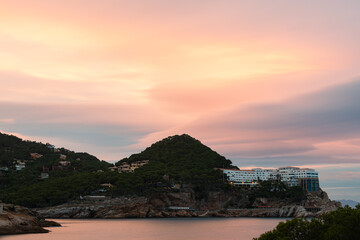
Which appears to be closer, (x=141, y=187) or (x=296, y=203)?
(x=141, y=187)

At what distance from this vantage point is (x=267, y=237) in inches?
1532

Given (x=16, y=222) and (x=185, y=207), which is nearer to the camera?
(x=16, y=222)

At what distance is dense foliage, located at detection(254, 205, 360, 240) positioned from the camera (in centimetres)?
3891

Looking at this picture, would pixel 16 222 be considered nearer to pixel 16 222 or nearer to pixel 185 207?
pixel 16 222

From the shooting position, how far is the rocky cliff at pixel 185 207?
6511 inches

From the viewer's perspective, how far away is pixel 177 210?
181125 mm

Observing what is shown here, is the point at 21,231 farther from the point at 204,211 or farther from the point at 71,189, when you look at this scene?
the point at 204,211

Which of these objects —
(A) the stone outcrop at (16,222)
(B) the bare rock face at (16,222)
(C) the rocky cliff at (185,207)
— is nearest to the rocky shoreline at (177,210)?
(C) the rocky cliff at (185,207)

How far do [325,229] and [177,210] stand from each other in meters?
143

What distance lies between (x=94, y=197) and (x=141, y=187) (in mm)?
20292

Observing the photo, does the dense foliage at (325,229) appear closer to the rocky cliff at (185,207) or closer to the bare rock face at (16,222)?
the bare rock face at (16,222)

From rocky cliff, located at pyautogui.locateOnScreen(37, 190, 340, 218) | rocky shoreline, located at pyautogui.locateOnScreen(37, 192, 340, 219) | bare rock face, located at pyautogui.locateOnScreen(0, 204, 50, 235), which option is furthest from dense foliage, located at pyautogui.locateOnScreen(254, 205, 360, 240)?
rocky shoreline, located at pyautogui.locateOnScreen(37, 192, 340, 219)

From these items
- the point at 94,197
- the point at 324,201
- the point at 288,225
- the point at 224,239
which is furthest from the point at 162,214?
the point at 288,225

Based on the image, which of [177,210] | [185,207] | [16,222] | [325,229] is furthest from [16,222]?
[185,207]
